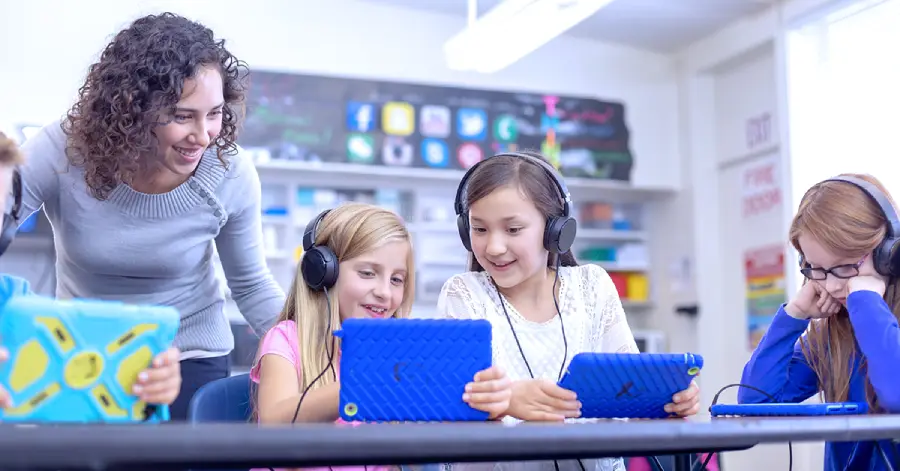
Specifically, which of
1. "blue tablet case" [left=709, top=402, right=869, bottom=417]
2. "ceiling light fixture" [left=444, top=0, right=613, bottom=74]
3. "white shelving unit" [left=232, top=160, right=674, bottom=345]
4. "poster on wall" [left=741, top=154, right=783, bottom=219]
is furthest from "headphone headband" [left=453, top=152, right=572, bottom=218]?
"poster on wall" [left=741, top=154, right=783, bottom=219]

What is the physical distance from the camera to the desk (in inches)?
26.7

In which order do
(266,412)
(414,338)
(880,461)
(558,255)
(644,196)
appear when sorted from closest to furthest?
(414,338) < (266,412) < (880,461) < (558,255) < (644,196)

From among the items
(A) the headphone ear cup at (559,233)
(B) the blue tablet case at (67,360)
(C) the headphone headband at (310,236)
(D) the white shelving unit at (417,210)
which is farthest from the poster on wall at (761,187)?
(B) the blue tablet case at (67,360)

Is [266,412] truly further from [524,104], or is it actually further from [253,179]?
[524,104]

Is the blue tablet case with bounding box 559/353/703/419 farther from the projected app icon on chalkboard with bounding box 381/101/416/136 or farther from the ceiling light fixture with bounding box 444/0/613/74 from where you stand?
the projected app icon on chalkboard with bounding box 381/101/416/136

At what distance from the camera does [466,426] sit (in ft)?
2.77

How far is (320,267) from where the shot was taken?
1533mm

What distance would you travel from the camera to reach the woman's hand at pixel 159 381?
97cm

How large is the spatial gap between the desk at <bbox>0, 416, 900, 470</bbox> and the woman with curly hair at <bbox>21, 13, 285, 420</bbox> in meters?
0.89

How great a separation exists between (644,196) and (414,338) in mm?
4331

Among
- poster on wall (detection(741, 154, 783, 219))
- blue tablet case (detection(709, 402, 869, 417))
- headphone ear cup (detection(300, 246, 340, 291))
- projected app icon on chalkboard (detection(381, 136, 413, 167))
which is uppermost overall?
projected app icon on chalkboard (detection(381, 136, 413, 167))

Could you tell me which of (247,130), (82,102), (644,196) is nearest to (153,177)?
(82,102)

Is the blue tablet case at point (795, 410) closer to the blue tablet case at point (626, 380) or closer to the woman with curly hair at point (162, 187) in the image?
the blue tablet case at point (626, 380)

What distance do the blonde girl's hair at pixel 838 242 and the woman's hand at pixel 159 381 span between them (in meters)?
1.13
